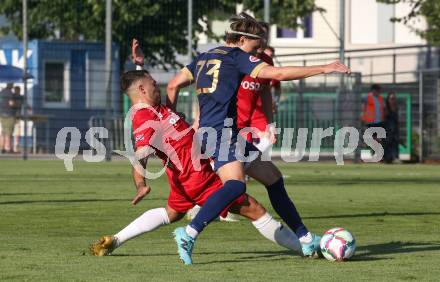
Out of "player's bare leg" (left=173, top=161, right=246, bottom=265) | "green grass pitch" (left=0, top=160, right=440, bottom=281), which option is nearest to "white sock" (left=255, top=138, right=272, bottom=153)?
"green grass pitch" (left=0, top=160, right=440, bottom=281)

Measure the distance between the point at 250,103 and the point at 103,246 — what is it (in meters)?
2.37

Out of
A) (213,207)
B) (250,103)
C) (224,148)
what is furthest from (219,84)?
(250,103)

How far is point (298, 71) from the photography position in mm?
9125

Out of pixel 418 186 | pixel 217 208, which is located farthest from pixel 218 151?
pixel 418 186

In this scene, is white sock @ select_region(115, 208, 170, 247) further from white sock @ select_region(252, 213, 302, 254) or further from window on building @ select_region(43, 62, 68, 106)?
window on building @ select_region(43, 62, 68, 106)

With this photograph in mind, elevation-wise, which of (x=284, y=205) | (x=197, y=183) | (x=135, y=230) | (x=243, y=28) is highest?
(x=243, y=28)

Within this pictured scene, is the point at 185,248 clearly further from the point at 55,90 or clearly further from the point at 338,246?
the point at 55,90

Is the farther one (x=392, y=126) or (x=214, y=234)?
(x=392, y=126)

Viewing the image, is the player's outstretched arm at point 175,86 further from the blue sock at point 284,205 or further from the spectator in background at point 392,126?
the spectator in background at point 392,126

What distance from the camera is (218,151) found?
949cm

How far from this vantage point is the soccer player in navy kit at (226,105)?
30.5 ft

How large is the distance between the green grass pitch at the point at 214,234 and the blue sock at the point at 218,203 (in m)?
0.30

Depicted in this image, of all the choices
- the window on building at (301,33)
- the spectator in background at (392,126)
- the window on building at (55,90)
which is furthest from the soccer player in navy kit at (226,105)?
the window on building at (301,33)

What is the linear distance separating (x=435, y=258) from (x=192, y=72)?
2.31 metres
